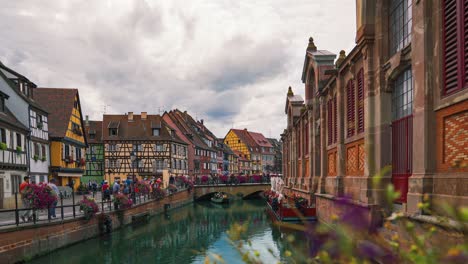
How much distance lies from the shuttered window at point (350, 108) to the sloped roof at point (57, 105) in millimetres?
25676

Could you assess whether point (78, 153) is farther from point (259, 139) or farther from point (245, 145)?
point (259, 139)

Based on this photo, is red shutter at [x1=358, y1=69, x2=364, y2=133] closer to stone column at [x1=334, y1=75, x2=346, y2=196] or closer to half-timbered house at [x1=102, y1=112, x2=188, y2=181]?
stone column at [x1=334, y1=75, x2=346, y2=196]

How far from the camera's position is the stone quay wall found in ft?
43.2

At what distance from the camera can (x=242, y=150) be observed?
316ft

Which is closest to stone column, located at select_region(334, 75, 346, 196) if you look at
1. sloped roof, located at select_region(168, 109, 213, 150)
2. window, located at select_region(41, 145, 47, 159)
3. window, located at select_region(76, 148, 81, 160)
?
window, located at select_region(41, 145, 47, 159)

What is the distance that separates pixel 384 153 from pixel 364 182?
1386 mm

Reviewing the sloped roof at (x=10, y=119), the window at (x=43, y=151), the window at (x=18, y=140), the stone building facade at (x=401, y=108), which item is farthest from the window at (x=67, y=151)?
the stone building facade at (x=401, y=108)

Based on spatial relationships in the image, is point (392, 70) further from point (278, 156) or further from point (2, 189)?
point (278, 156)

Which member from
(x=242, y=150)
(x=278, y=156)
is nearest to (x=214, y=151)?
(x=242, y=150)

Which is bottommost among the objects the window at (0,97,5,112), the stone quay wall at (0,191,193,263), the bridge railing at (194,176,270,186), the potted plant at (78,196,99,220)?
the bridge railing at (194,176,270,186)

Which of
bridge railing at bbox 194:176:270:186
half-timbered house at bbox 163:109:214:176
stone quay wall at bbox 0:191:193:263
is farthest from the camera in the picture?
half-timbered house at bbox 163:109:214:176

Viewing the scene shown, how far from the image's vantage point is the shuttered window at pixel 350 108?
16.1 m

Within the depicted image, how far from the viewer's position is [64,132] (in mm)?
32938

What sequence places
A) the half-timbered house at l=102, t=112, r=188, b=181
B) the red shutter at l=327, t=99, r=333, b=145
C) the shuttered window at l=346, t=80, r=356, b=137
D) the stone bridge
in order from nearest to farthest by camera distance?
1. the shuttered window at l=346, t=80, r=356, b=137
2. the red shutter at l=327, t=99, r=333, b=145
3. the stone bridge
4. the half-timbered house at l=102, t=112, r=188, b=181
